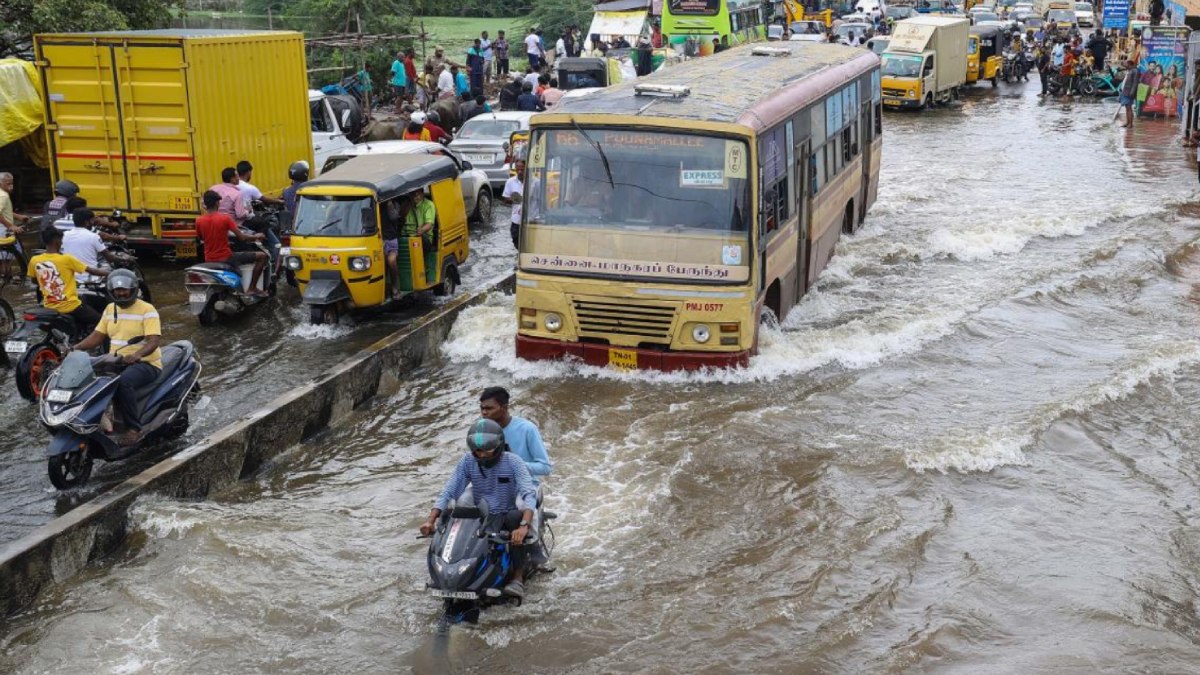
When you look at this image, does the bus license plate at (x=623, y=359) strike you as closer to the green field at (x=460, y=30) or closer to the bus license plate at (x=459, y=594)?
the bus license plate at (x=459, y=594)

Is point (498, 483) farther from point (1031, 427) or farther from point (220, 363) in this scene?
point (220, 363)

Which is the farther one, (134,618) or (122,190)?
(122,190)

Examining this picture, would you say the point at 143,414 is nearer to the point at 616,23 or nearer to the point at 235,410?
the point at 235,410

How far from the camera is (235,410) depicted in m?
11.0

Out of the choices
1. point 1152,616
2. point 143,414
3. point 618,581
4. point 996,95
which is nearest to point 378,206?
point 143,414

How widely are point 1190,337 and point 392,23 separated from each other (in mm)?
23184

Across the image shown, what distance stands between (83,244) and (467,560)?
271 inches

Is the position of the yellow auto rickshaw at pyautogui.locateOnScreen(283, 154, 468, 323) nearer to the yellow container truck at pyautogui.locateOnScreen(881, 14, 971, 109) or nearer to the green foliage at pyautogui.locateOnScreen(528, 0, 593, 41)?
A: the yellow container truck at pyautogui.locateOnScreen(881, 14, 971, 109)

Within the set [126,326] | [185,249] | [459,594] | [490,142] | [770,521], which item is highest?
[490,142]

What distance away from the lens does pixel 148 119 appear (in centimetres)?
1514

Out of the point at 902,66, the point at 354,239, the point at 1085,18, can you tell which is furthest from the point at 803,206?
the point at 1085,18

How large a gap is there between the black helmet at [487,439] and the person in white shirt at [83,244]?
253 inches

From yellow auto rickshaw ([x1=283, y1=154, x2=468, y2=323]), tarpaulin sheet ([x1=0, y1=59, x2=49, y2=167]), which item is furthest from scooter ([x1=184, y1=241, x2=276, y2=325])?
tarpaulin sheet ([x1=0, y1=59, x2=49, y2=167])

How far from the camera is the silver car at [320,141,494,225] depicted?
56.7ft
